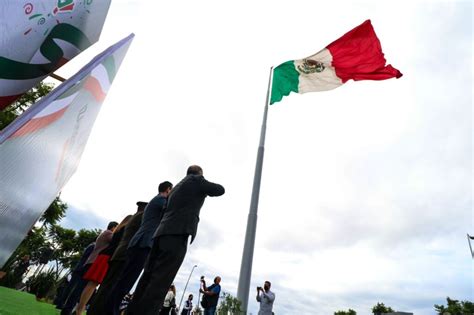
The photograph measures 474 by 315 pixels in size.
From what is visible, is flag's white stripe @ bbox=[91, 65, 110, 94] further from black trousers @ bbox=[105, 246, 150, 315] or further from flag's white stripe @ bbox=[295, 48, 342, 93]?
flag's white stripe @ bbox=[295, 48, 342, 93]

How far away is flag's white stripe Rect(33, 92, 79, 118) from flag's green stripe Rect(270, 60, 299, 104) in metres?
9.96

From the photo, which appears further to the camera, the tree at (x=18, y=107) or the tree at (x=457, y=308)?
the tree at (x=457, y=308)

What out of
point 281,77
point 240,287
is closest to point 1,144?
point 240,287

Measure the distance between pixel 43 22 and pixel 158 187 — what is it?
9.24 ft

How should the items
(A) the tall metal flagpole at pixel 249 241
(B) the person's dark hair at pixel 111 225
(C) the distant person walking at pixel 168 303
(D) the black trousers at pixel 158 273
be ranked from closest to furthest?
(D) the black trousers at pixel 158 273
(B) the person's dark hair at pixel 111 225
(A) the tall metal flagpole at pixel 249 241
(C) the distant person walking at pixel 168 303

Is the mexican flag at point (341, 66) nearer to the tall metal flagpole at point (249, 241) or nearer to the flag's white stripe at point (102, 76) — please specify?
the tall metal flagpole at point (249, 241)

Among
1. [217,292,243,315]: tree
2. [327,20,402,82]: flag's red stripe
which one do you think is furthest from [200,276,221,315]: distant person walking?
[327,20,402,82]: flag's red stripe

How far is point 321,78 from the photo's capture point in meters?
11.4

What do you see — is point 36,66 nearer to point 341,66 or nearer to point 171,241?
point 171,241

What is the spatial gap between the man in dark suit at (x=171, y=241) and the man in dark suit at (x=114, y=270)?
0.89m

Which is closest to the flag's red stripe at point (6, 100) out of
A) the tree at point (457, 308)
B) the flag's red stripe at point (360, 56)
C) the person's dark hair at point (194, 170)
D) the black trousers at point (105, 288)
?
the person's dark hair at point (194, 170)

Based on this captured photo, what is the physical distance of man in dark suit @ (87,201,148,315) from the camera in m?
3.87

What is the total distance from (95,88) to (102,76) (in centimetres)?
15

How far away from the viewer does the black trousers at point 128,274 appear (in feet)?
13.0
